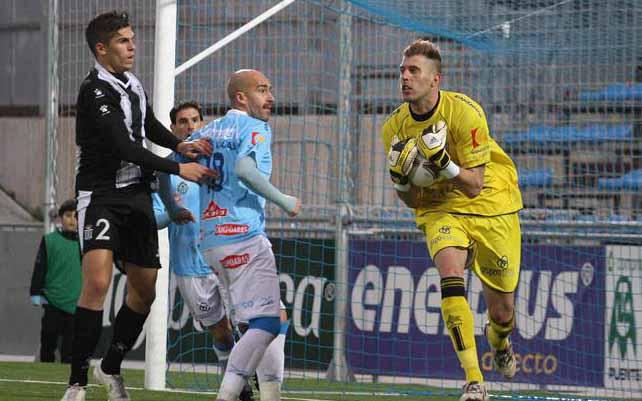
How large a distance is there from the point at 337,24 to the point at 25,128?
5.60 m

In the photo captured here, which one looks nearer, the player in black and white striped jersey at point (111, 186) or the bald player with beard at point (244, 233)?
the bald player with beard at point (244, 233)

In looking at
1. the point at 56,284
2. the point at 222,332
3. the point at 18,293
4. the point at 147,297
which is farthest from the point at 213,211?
the point at 18,293

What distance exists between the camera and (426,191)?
815 cm

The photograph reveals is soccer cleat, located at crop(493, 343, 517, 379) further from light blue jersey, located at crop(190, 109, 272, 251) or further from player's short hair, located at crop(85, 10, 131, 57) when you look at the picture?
player's short hair, located at crop(85, 10, 131, 57)

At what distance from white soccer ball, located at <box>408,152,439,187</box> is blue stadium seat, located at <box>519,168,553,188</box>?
229 inches

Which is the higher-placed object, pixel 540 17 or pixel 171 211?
pixel 540 17

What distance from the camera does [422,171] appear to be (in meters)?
7.74

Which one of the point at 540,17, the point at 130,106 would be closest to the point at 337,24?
the point at 540,17

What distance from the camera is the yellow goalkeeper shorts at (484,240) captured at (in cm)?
795

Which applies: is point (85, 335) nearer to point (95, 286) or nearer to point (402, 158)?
point (95, 286)

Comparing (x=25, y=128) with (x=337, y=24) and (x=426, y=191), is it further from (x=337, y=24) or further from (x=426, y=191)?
(x=426, y=191)

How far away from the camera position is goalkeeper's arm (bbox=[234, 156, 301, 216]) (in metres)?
6.64

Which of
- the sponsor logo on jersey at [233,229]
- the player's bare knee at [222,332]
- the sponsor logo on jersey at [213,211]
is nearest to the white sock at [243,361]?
the sponsor logo on jersey at [233,229]

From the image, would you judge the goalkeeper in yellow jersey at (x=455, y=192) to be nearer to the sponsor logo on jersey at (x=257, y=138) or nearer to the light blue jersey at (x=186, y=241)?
the sponsor logo on jersey at (x=257, y=138)
